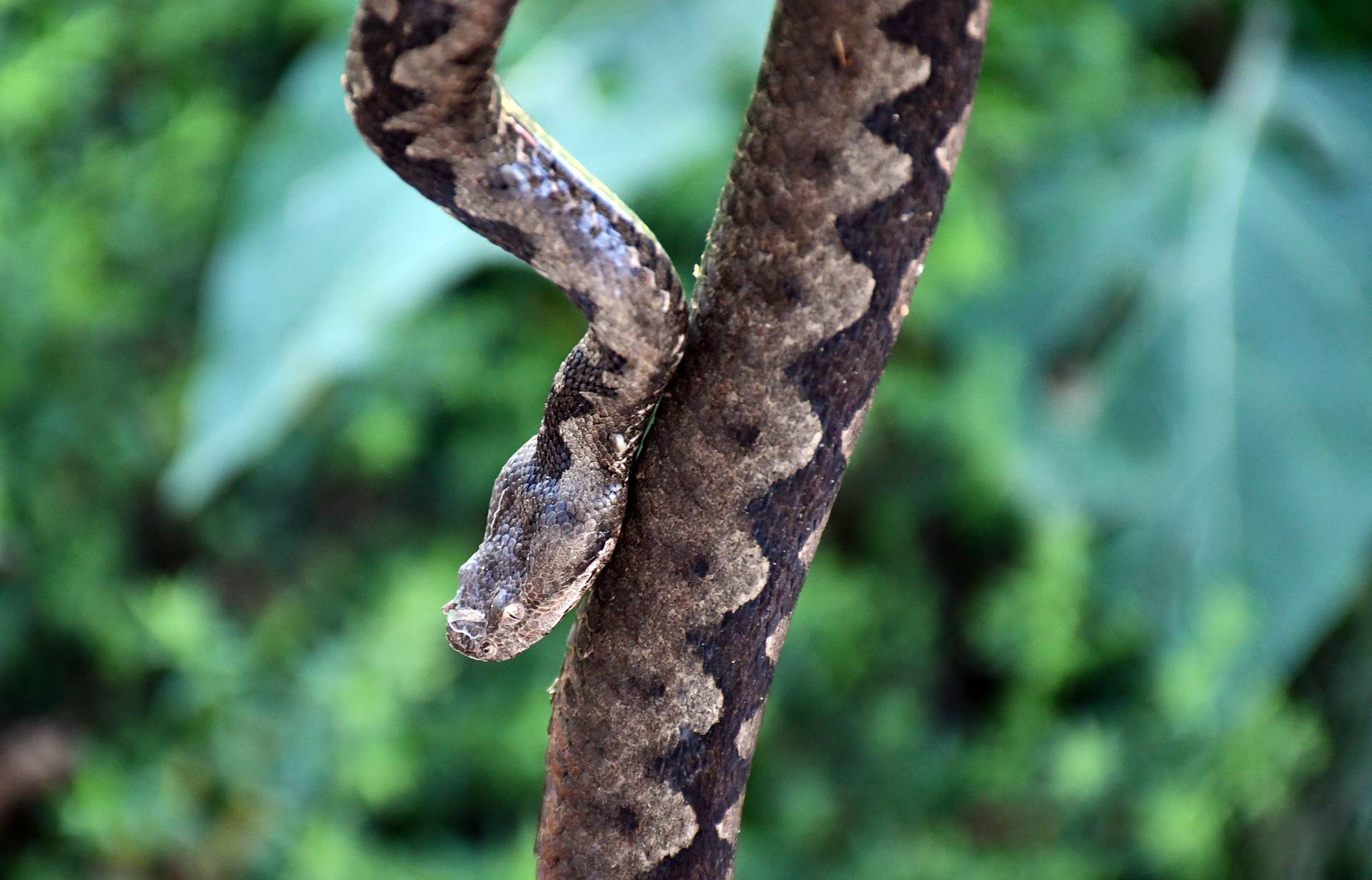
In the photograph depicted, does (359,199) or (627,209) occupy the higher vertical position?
(627,209)

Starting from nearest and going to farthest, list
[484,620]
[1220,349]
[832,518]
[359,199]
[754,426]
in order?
1. [754,426]
2. [484,620]
3. [359,199]
4. [1220,349]
5. [832,518]

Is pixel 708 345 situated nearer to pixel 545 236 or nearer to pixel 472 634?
pixel 545 236

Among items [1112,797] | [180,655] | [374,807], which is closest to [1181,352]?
[1112,797]

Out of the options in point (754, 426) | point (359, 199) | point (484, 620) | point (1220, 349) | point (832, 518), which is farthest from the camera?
point (832, 518)

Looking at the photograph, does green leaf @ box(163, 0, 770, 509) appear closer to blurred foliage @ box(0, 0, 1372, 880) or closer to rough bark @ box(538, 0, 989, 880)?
blurred foliage @ box(0, 0, 1372, 880)

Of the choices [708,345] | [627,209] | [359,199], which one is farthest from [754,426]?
[359,199]

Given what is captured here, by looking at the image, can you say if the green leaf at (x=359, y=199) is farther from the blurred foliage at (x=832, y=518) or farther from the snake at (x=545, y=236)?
the snake at (x=545, y=236)
